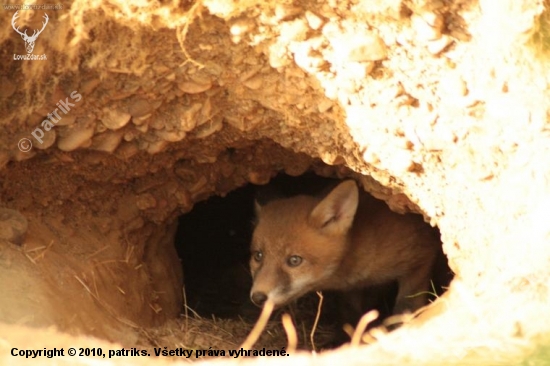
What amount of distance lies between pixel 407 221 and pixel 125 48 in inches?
96.6

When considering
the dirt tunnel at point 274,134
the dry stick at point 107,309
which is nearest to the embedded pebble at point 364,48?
the dirt tunnel at point 274,134

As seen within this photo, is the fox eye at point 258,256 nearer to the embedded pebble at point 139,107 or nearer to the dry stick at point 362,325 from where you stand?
the embedded pebble at point 139,107

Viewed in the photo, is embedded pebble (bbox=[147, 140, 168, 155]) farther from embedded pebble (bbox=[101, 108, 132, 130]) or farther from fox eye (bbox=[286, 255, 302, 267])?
fox eye (bbox=[286, 255, 302, 267])

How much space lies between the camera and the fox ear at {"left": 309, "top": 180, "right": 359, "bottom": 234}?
477cm

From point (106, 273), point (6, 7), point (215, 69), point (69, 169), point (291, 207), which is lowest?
point (106, 273)

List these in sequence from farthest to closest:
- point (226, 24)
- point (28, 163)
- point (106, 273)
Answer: point (106, 273)
point (28, 163)
point (226, 24)

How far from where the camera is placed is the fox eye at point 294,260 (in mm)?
4723

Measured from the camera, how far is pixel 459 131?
3.50 metres

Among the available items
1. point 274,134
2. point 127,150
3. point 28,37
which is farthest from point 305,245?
point 28,37

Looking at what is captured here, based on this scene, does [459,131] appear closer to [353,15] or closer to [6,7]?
A: [353,15]

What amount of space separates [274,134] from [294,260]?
0.95 meters

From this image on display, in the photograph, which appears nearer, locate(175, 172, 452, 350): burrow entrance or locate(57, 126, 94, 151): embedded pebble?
locate(57, 126, 94, 151): embedded pebble

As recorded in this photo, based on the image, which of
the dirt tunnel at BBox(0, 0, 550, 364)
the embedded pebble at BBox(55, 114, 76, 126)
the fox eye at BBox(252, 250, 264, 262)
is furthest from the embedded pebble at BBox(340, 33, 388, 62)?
the fox eye at BBox(252, 250, 264, 262)

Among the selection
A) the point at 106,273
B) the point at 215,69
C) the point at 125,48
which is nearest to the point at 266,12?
the point at 215,69
